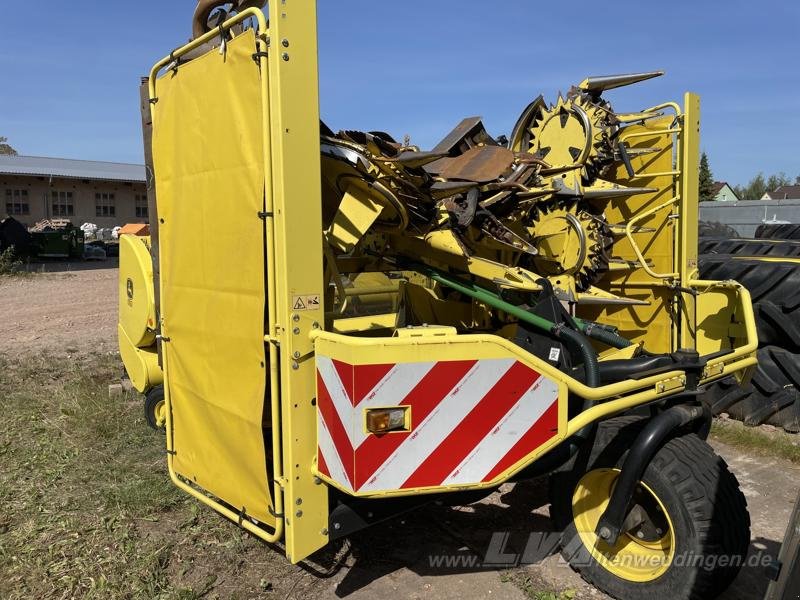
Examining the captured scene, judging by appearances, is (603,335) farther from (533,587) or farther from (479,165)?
(533,587)

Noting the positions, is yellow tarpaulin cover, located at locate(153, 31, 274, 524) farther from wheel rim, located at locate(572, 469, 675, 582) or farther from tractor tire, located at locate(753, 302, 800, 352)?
tractor tire, located at locate(753, 302, 800, 352)

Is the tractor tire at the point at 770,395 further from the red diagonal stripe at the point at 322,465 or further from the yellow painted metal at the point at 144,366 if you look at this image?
the yellow painted metal at the point at 144,366

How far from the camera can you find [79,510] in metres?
3.56

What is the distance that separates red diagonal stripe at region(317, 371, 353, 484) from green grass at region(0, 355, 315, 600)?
2.74 feet

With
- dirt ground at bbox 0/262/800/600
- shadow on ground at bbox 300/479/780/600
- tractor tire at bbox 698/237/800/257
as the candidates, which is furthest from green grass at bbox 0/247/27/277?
shadow on ground at bbox 300/479/780/600

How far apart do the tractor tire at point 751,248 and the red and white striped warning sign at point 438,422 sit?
16.0ft

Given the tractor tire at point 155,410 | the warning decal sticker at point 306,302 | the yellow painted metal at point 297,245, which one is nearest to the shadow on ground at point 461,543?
the yellow painted metal at point 297,245

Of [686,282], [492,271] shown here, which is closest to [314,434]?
[492,271]

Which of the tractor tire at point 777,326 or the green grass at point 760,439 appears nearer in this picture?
the green grass at point 760,439

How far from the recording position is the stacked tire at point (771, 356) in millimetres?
4914

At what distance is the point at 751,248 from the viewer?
6555 mm

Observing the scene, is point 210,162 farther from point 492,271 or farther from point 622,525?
point 622,525

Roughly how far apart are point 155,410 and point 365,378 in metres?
2.89

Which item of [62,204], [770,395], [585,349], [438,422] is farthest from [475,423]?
[62,204]
